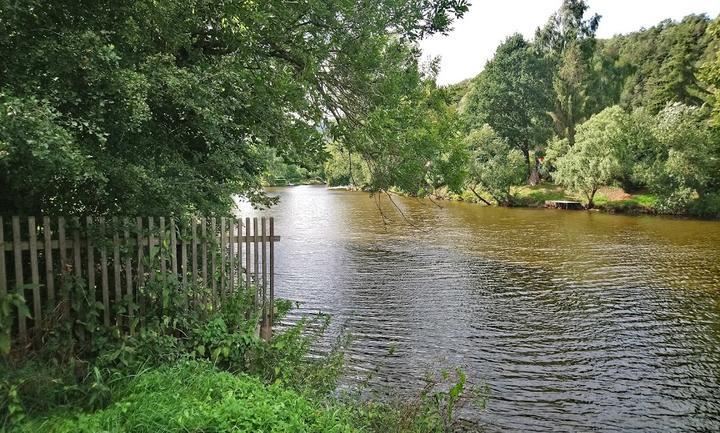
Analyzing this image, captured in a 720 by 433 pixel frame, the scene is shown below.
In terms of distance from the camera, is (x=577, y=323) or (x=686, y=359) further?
(x=577, y=323)


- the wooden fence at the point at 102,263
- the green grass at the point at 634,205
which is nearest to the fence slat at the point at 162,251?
the wooden fence at the point at 102,263

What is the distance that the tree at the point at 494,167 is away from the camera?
4775 cm

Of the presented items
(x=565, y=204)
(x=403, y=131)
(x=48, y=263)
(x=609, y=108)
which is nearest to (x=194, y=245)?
(x=48, y=263)

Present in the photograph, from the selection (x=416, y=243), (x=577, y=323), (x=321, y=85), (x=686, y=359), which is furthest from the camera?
(x=416, y=243)

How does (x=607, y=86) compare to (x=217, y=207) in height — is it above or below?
above

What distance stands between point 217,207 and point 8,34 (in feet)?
11.3

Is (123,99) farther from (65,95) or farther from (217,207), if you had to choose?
(217,207)

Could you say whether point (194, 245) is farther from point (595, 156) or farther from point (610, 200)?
point (610, 200)

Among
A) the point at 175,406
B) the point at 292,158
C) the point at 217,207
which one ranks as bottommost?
the point at 175,406

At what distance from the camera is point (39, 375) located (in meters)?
4.96

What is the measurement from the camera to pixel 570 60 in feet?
174

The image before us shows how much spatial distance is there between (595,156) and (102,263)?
41666mm

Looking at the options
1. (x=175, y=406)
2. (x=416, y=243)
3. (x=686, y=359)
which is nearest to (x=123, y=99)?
(x=175, y=406)

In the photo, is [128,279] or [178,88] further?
[128,279]
